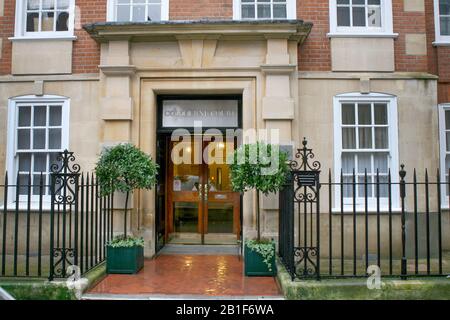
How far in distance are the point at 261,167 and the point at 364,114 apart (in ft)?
11.4

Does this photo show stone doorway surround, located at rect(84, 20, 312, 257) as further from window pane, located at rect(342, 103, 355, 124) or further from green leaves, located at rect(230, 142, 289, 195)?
green leaves, located at rect(230, 142, 289, 195)

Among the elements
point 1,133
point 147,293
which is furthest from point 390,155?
point 1,133

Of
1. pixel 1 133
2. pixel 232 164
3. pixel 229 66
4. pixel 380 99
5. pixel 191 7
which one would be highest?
pixel 191 7

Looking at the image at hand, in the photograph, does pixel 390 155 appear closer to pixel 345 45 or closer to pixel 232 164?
pixel 345 45

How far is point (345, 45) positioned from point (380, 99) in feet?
4.48

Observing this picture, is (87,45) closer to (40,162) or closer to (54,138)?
(54,138)

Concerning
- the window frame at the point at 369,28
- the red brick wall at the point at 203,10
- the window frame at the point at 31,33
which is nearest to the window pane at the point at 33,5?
the window frame at the point at 31,33

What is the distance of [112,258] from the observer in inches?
276

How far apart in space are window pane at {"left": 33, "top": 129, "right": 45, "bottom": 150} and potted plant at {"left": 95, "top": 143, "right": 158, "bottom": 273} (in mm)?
2415

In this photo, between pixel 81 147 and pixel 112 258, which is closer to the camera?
pixel 112 258

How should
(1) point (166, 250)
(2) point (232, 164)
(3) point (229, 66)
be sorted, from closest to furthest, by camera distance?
(2) point (232, 164)
(3) point (229, 66)
(1) point (166, 250)

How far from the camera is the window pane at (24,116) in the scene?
357 inches

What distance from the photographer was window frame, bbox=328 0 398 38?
28.7 ft

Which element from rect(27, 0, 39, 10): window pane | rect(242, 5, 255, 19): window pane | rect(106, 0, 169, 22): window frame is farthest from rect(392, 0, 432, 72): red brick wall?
rect(27, 0, 39, 10): window pane
